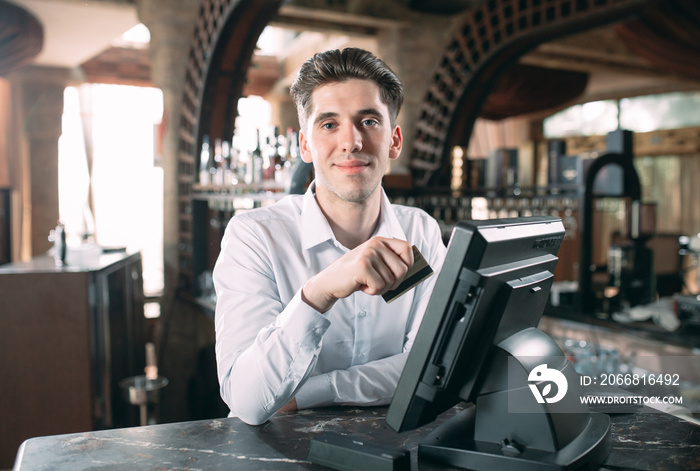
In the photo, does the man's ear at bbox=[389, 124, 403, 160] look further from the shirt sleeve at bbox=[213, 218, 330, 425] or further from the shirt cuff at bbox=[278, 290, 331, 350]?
the shirt cuff at bbox=[278, 290, 331, 350]

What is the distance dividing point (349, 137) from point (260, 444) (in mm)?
733

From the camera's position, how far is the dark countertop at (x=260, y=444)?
933mm

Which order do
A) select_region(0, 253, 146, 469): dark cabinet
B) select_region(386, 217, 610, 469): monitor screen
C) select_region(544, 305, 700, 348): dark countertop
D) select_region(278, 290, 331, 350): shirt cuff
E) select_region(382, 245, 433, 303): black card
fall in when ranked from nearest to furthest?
1. select_region(386, 217, 610, 469): monitor screen
2. select_region(382, 245, 433, 303): black card
3. select_region(278, 290, 331, 350): shirt cuff
4. select_region(544, 305, 700, 348): dark countertop
5. select_region(0, 253, 146, 469): dark cabinet

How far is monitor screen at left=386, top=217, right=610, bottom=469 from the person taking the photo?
0.80 m

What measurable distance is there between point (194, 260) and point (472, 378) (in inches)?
178

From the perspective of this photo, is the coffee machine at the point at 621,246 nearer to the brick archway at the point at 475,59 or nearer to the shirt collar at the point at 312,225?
the brick archway at the point at 475,59

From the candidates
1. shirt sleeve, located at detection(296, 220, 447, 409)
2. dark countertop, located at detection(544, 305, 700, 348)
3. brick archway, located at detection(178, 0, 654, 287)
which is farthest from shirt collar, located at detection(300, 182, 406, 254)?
brick archway, located at detection(178, 0, 654, 287)

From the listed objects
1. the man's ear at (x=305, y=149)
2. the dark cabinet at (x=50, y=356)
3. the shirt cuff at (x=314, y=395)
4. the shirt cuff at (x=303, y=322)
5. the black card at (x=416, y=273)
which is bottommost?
the dark cabinet at (x=50, y=356)

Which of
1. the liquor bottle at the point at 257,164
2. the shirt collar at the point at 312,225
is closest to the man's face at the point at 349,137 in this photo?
the shirt collar at the point at 312,225

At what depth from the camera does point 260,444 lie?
40.3 inches

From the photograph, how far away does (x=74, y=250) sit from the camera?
399 cm

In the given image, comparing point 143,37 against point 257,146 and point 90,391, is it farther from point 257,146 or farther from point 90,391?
point 90,391

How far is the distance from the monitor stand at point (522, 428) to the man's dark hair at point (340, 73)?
Result: 80 centimetres

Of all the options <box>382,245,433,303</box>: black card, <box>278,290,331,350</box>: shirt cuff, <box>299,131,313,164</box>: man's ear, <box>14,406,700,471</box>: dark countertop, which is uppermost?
<box>299,131,313,164</box>: man's ear
